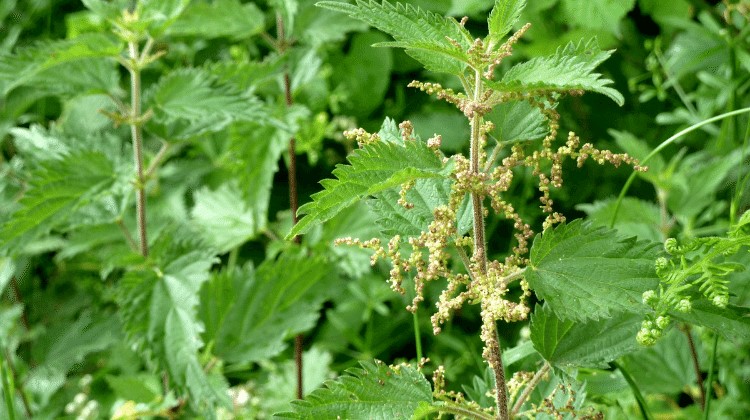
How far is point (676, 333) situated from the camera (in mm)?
1556

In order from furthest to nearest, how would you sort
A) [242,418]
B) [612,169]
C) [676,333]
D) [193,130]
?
[612,169]
[242,418]
[193,130]
[676,333]

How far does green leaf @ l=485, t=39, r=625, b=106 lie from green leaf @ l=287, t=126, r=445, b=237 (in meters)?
0.11

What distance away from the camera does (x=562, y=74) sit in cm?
87

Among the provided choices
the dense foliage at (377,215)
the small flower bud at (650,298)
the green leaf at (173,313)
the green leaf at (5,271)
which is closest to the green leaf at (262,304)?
the dense foliage at (377,215)

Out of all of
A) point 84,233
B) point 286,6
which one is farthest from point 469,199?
point 84,233

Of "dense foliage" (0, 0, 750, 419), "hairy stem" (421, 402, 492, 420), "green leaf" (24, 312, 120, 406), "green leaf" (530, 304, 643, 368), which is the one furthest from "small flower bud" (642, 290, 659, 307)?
"green leaf" (24, 312, 120, 406)

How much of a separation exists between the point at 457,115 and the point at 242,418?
1.01 meters

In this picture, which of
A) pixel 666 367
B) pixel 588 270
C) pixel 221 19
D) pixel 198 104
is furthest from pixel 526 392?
pixel 221 19

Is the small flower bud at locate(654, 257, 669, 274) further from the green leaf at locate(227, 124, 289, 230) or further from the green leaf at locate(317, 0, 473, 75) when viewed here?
the green leaf at locate(227, 124, 289, 230)

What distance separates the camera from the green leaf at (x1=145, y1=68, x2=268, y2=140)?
5.05 feet

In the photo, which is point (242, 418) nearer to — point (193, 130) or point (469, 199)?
point (193, 130)

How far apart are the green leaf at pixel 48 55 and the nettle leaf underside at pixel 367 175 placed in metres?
0.85

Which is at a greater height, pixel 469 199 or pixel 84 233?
pixel 469 199

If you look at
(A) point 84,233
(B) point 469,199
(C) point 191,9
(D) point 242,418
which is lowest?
(D) point 242,418
